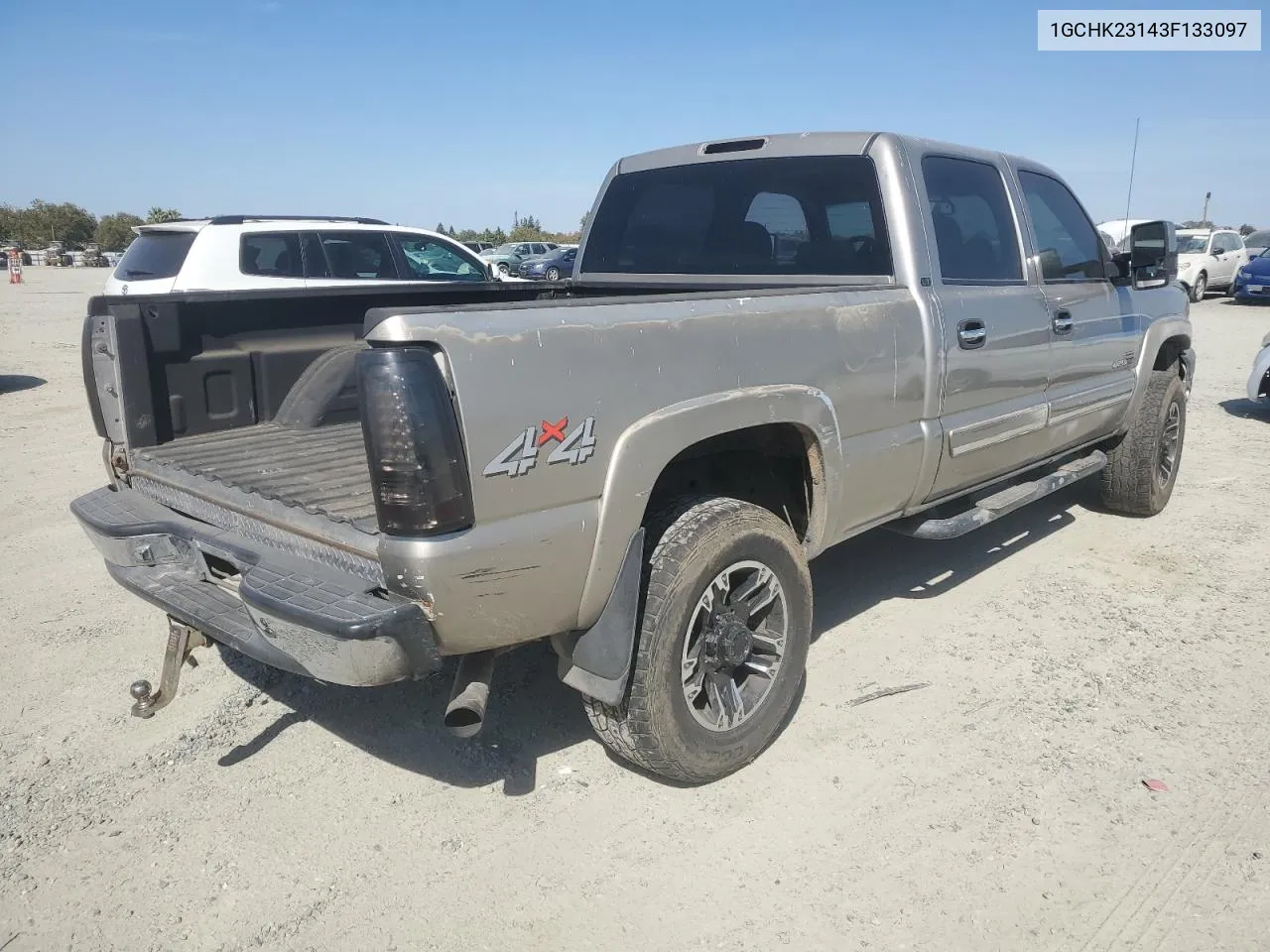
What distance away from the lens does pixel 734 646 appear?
10.0ft

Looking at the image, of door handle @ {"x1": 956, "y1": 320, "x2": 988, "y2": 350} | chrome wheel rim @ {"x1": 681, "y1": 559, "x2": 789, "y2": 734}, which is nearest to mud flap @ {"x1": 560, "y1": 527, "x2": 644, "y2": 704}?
chrome wheel rim @ {"x1": 681, "y1": 559, "x2": 789, "y2": 734}

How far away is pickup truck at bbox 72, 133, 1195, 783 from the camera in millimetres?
2301

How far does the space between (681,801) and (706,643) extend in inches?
20.0

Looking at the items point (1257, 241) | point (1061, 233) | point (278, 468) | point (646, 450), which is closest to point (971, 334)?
point (1061, 233)

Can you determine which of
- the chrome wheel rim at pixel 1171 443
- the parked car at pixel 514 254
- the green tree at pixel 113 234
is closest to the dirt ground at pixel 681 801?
the chrome wheel rim at pixel 1171 443

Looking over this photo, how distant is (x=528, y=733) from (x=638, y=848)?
29.1 inches

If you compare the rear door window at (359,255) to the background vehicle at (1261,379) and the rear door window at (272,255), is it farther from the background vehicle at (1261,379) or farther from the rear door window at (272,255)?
the background vehicle at (1261,379)

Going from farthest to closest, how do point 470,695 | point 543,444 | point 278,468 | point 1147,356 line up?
1. point 1147,356
2. point 278,468
3. point 470,695
4. point 543,444

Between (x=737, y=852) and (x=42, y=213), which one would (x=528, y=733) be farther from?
(x=42, y=213)

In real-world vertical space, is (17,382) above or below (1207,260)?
below

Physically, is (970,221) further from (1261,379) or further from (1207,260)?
(1207,260)

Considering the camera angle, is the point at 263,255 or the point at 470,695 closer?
the point at 470,695

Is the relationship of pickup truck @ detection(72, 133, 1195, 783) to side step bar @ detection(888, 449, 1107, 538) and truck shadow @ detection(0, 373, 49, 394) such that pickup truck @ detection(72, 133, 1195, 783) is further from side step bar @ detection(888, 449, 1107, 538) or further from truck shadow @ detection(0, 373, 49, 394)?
truck shadow @ detection(0, 373, 49, 394)

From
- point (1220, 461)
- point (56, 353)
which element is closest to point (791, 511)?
point (1220, 461)
